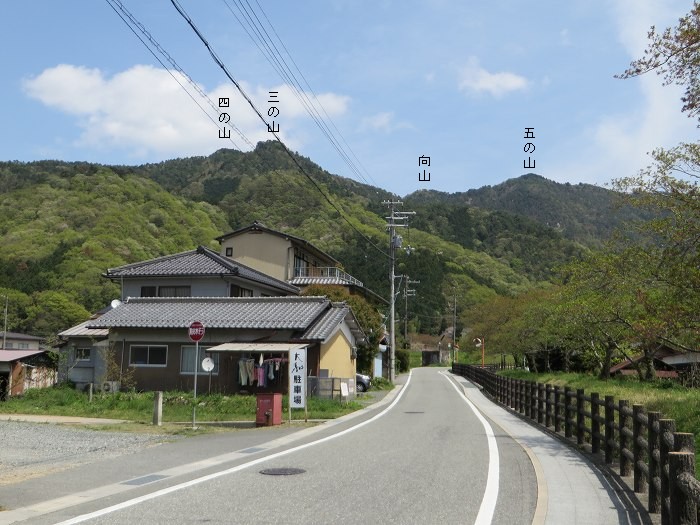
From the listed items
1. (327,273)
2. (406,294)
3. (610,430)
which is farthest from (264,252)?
(610,430)

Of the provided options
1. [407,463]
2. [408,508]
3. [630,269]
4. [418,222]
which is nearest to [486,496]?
[408,508]

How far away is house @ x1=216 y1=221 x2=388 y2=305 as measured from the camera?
52219 millimetres

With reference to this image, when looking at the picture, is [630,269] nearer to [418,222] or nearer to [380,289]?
[380,289]

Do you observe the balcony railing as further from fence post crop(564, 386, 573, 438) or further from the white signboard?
fence post crop(564, 386, 573, 438)

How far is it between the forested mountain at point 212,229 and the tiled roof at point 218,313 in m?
9.76

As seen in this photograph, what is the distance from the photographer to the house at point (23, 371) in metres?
29.8

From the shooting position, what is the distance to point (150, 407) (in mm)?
21609

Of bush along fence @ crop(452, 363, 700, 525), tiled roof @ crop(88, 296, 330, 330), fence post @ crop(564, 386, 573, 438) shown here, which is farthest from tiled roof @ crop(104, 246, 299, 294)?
fence post @ crop(564, 386, 573, 438)

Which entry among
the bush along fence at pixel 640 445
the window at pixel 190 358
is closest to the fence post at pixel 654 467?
the bush along fence at pixel 640 445

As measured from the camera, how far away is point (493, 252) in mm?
115625

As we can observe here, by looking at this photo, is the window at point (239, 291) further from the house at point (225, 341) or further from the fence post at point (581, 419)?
the fence post at point (581, 419)

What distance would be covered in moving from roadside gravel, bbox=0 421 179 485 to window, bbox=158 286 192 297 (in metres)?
17.2

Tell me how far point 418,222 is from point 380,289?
112 feet

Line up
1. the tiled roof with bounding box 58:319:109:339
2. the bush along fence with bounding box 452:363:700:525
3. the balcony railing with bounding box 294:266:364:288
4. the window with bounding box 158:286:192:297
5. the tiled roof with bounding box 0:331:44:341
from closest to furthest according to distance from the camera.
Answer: the bush along fence with bounding box 452:363:700:525
the tiled roof with bounding box 58:319:109:339
the window with bounding box 158:286:192:297
the balcony railing with bounding box 294:266:364:288
the tiled roof with bounding box 0:331:44:341
